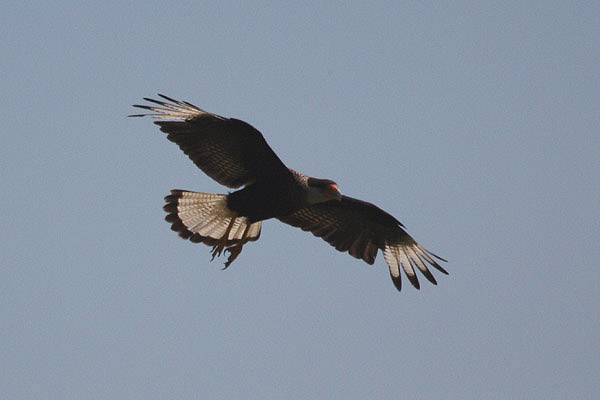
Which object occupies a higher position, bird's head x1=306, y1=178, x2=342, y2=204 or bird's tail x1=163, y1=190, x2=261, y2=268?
bird's head x1=306, y1=178, x2=342, y2=204

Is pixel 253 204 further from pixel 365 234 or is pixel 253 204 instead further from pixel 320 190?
pixel 365 234

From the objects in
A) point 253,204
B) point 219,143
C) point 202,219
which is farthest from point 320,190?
point 202,219

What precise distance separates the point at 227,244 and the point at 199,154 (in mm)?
1107

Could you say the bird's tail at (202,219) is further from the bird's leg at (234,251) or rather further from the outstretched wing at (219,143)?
the outstretched wing at (219,143)

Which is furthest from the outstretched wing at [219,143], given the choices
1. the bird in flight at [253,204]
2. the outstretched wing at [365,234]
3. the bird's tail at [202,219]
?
the outstretched wing at [365,234]

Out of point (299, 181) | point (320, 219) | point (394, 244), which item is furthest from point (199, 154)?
point (394, 244)

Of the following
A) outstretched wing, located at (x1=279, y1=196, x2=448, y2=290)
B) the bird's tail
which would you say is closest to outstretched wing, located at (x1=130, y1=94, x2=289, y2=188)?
the bird's tail

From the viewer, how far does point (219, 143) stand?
8.94 m

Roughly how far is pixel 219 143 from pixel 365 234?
213 cm

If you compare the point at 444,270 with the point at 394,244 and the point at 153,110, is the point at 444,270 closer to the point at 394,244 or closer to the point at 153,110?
the point at 394,244

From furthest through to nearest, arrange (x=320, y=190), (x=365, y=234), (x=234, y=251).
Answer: (x=365, y=234), (x=234, y=251), (x=320, y=190)

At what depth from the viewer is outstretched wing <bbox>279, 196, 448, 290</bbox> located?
10.1 metres

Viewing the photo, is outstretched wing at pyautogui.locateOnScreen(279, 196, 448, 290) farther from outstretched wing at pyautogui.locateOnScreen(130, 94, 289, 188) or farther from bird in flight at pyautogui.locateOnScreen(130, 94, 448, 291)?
outstretched wing at pyautogui.locateOnScreen(130, 94, 289, 188)

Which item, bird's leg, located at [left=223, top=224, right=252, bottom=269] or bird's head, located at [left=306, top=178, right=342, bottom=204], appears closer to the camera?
bird's head, located at [left=306, top=178, right=342, bottom=204]
